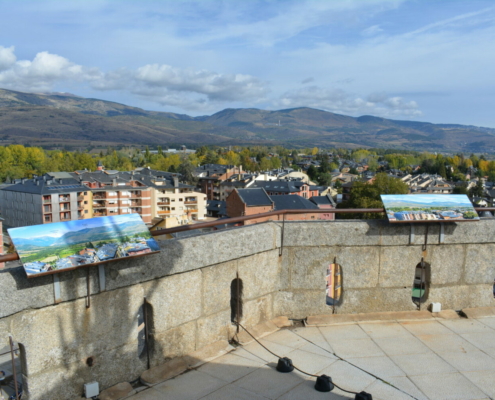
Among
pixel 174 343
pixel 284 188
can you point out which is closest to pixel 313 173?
pixel 284 188

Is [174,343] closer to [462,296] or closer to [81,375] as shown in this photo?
[81,375]

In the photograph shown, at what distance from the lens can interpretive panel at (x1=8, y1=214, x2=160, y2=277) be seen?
3703 mm

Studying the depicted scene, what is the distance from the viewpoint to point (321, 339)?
558 centimetres

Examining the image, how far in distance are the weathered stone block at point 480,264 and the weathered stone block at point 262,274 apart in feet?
8.88

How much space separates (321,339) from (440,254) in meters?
2.19

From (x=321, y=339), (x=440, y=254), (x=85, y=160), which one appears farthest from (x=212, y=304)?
(x=85, y=160)

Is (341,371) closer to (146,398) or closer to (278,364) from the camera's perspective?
(278,364)

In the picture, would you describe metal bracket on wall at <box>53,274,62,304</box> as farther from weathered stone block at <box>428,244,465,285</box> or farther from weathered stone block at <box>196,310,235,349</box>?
weathered stone block at <box>428,244,465,285</box>

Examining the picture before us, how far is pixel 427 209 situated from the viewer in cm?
599

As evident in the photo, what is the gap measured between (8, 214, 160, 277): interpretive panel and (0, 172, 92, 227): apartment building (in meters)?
65.1

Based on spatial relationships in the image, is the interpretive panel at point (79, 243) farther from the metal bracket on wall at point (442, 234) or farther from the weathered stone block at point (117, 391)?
the metal bracket on wall at point (442, 234)

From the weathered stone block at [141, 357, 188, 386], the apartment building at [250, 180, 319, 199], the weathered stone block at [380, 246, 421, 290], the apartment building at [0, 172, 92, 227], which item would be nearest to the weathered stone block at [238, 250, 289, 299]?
the weathered stone block at [141, 357, 188, 386]

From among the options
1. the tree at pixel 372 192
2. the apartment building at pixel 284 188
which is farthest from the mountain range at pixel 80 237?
the apartment building at pixel 284 188

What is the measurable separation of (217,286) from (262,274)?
30.0 inches
